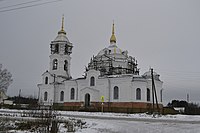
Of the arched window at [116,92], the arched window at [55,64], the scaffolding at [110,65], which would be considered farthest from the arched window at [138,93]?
the arched window at [55,64]

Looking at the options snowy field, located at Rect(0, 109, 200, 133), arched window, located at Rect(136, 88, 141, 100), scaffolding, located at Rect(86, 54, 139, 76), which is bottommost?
snowy field, located at Rect(0, 109, 200, 133)

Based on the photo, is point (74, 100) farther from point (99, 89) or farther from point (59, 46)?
point (59, 46)

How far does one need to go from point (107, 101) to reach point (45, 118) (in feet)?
110

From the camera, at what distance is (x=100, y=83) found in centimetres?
5069

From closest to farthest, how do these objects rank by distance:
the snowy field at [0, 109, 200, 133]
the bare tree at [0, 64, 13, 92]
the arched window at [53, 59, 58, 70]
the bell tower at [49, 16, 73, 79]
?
the snowy field at [0, 109, 200, 133], the bare tree at [0, 64, 13, 92], the bell tower at [49, 16, 73, 79], the arched window at [53, 59, 58, 70]

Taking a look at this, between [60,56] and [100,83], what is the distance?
42.1 ft

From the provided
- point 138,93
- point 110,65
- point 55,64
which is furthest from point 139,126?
point 55,64

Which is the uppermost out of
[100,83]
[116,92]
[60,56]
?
[60,56]

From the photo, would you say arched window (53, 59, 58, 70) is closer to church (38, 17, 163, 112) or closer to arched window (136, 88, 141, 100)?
church (38, 17, 163, 112)

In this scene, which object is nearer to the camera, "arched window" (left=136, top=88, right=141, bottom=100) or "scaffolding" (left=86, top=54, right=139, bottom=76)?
"arched window" (left=136, top=88, right=141, bottom=100)

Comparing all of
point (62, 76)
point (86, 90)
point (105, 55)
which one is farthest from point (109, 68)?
point (62, 76)

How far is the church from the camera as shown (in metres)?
47.5

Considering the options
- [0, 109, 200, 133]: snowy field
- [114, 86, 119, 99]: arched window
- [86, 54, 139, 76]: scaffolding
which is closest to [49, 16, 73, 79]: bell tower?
[86, 54, 139, 76]: scaffolding

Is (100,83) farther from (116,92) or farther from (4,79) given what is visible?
(4,79)
